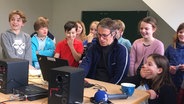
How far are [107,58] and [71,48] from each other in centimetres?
89

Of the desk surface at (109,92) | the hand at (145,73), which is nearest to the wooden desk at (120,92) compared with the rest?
the desk surface at (109,92)

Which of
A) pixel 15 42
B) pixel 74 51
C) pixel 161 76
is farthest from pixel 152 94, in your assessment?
pixel 15 42

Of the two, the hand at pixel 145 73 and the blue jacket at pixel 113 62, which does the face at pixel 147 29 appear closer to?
the blue jacket at pixel 113 62

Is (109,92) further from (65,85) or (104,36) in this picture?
(104,36)

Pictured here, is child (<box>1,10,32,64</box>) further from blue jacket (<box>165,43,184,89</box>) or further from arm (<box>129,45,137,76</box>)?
blue jacket (<box>165,43,184,89</box>)

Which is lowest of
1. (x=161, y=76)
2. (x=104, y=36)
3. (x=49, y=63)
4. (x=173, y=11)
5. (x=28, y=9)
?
(x=161, y=76)

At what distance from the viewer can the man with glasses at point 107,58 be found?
211cm

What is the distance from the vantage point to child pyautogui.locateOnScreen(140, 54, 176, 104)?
5.91ft

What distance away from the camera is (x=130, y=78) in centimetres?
214

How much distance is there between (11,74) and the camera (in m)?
1.59

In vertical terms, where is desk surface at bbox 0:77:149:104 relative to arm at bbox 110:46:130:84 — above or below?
below

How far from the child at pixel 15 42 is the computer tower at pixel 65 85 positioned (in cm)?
155

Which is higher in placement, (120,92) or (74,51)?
(74,51)

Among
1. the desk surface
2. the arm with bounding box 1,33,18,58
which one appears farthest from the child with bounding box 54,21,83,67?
the desk surface
